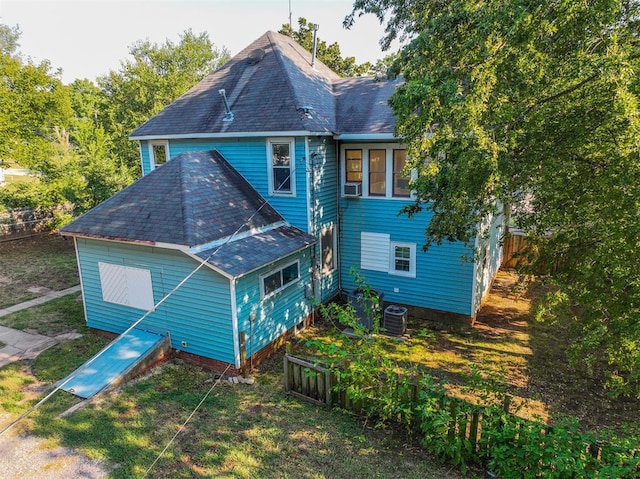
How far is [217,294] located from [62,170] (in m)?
16.6

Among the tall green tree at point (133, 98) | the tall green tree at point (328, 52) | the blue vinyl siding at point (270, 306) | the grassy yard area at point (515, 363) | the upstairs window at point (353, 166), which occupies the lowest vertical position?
the grassy yard area at point (515, 363)

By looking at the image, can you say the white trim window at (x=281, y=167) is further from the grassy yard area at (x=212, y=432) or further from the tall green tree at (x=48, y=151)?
the tall green tree at (x=48, y=151)

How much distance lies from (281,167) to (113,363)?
6332mm

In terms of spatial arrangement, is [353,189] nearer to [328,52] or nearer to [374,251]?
[374,251]

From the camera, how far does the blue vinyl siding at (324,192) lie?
37.0 feet

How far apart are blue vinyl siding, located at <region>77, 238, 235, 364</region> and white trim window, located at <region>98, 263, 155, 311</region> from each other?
0.43ft

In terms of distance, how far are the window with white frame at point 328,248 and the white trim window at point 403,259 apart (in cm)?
181

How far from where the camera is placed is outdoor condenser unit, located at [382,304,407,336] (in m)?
11.0

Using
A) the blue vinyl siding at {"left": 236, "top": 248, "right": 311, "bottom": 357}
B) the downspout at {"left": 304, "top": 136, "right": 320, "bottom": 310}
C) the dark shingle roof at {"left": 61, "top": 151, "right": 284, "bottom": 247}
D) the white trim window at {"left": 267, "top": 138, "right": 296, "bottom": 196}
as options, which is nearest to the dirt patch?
the blue vinyl siding at {"left": 236, "top": 248, "right": 311, "bottom": 357}

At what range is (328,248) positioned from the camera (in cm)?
1246

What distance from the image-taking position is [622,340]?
6.02 metres

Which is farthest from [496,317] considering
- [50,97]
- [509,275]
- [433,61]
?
[50,97]

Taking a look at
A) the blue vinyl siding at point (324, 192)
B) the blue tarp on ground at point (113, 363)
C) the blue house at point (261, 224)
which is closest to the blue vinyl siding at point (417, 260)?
the blue house at point (261, 224)

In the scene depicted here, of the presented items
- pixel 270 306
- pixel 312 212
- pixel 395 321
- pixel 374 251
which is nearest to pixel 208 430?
pixel 270 306
